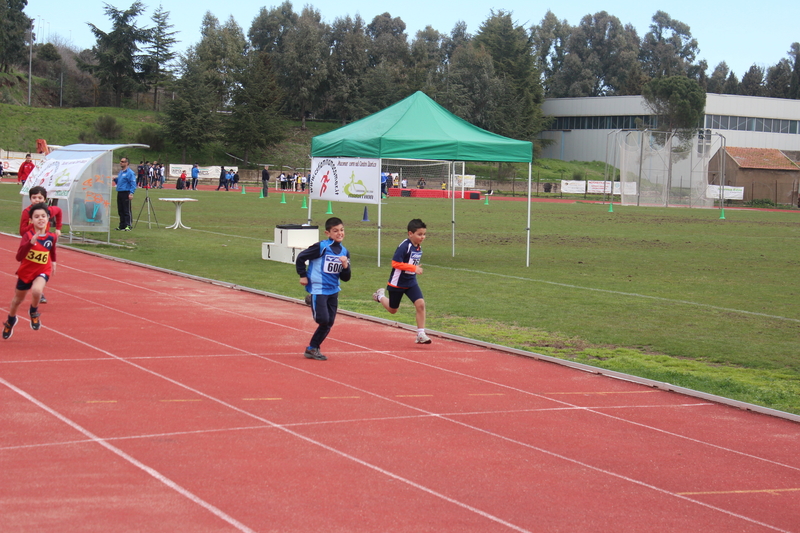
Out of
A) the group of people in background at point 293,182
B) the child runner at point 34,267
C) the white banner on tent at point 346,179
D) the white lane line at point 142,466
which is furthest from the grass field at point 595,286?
the group of people in background at point 293,182

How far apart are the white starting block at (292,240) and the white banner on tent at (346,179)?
0.96 m

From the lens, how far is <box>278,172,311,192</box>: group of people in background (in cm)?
6538

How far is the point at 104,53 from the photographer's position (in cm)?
9200

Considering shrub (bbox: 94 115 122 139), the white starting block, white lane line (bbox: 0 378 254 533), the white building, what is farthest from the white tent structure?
the white building

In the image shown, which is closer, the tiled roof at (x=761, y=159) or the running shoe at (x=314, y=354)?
the running shoe at (x=314, y=354)

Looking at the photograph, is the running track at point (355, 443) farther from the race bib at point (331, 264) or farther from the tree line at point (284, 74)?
the tree line at point (284, 74)

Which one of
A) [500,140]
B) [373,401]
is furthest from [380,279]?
[373,401]

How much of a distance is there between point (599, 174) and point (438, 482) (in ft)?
289

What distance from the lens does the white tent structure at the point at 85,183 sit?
19781 mm

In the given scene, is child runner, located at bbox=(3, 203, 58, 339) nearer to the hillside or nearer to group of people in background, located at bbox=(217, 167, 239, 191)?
group of people in background, located at bbox=(217, 167, 239, 191)

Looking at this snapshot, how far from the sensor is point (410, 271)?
33.1 ft

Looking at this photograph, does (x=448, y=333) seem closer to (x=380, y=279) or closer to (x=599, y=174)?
(x=380, y=279)

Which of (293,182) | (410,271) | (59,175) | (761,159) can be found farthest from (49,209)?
(761,159)

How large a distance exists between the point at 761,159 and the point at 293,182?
1615 inches
